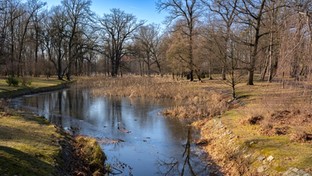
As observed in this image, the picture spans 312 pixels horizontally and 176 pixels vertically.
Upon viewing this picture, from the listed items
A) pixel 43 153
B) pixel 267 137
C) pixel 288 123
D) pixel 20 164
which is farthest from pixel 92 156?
pixel 288 123

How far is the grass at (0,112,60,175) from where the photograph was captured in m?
6.62

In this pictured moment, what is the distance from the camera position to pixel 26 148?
8289mm

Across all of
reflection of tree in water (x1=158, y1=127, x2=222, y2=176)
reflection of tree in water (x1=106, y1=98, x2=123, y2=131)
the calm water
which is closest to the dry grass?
reflection of tree in water (x1=158, y1=127, x2=222, y2=176)

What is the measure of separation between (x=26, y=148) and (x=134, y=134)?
6201 millimetres

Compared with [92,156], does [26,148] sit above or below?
above

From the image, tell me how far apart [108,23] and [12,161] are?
191 ft

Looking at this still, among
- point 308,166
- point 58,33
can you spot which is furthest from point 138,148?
point 58,33

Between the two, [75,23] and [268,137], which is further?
[75,23]

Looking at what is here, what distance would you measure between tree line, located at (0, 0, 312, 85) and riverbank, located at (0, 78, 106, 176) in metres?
6.06

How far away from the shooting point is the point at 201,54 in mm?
35719

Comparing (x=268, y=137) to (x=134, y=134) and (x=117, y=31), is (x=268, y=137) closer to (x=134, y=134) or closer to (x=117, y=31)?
(x=134, y=134)

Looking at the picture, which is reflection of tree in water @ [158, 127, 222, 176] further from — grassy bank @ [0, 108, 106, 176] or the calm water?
grassy bank @ [0, 108, 106, 176]

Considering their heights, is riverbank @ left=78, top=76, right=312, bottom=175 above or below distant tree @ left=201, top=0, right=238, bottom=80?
below

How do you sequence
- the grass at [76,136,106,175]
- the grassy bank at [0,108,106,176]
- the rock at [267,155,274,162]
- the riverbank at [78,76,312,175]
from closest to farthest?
the grassy bank at [0,108,106,176] → the riverbank at [78,76,312,175] → the rock at [267,155,274,162] → the grass at [76,136,106,175]
